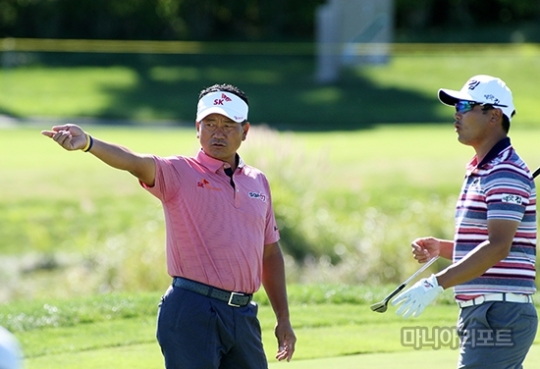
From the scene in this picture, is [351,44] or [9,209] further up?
[351,44]

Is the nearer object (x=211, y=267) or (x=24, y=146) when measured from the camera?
(x=211, y=267)

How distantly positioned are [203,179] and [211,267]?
40 cm

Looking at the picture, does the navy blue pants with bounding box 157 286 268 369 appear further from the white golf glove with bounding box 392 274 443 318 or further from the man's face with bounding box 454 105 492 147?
the man's face with bounding box 454 105 492 147

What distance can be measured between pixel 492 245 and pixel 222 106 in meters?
1.35

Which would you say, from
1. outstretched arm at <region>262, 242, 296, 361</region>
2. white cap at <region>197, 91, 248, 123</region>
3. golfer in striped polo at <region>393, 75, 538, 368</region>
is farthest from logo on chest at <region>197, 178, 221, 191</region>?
golfer in striped polo at <region>393, 75, 538, 368</region>

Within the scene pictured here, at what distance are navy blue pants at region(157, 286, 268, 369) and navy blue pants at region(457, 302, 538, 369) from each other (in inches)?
37.9

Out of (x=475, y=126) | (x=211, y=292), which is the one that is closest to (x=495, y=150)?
(x=475, y=126)

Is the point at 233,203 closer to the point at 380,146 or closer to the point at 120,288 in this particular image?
the point at 120,288

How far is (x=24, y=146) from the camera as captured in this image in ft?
62.5

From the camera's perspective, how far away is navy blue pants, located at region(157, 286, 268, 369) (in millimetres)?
4621

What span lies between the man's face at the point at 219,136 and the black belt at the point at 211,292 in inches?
23.1

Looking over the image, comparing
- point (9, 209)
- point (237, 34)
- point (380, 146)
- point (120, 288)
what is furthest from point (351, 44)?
point (120, 288)

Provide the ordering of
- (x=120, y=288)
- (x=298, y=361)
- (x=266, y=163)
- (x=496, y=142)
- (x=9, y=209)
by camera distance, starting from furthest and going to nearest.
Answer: (x=9, y=209), (x=266, y=163), (x=120, y=288), (x=298, y=361), (x=496, y=142)

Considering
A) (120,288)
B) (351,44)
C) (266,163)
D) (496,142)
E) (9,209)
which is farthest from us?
(351,44)
